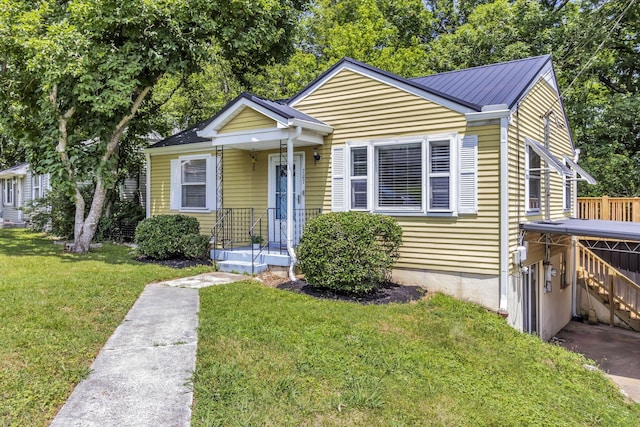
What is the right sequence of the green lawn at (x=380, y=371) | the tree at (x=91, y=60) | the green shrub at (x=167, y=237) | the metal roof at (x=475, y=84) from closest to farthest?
1. the green lawn at (x=380, y=371)
2. the metal roof at (x=475, y=84)
3. the tree at (x=91, y=60)
4. the green shrub at (x=167, y=237)

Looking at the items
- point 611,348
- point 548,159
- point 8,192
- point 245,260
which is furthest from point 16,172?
point 611,348

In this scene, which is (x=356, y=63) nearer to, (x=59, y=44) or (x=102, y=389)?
(x=59, y=44)

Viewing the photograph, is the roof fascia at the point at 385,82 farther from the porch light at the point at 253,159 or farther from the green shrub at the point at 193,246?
the green shrub at the point at 193,246

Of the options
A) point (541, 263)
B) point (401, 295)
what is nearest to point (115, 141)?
point (401, 295)

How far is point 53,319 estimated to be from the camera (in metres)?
4.88

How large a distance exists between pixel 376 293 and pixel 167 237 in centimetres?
505

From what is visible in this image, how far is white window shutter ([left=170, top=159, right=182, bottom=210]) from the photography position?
11406 mm

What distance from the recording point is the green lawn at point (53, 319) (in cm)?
322

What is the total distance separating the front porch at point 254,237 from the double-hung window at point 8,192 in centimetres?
1923

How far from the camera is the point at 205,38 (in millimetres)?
10680

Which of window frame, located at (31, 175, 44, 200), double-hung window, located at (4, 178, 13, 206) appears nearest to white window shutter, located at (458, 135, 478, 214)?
window frame, located at (31, 175, 44, 200)

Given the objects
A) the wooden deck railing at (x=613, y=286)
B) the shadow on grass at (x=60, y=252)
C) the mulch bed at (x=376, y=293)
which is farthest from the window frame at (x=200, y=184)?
the wooden deck railing at (x=613, y=286)

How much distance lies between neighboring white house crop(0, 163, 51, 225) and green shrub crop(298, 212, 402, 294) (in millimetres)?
16958

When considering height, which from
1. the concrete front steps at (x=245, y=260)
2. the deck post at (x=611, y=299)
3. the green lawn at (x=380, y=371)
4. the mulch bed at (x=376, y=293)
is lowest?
the deck post at (x=611, y=299)
